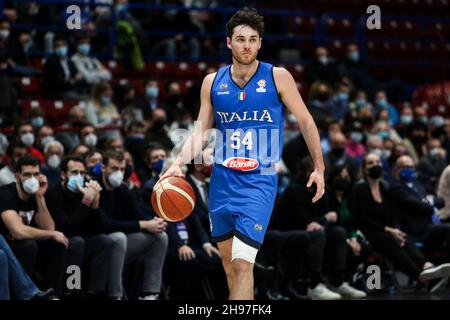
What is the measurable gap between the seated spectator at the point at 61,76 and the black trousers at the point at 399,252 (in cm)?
503

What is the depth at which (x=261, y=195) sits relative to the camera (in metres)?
7.25

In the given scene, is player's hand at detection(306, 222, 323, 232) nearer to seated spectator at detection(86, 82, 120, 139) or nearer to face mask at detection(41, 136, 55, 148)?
face mask at detection(41, 136, 55, 148)

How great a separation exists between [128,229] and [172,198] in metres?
3.07

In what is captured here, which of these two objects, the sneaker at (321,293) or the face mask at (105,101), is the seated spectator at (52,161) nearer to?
the face mask at (105,101)

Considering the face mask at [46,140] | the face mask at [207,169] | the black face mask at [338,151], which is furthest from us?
the black face mask at [338,151]

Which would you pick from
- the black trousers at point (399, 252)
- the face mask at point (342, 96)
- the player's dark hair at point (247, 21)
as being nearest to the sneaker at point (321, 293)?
the black trousers at point (399, 252)

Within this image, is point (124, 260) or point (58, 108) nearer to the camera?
point (124, 260)

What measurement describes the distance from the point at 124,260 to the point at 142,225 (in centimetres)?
40

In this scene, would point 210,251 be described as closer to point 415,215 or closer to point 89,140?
point 89,140

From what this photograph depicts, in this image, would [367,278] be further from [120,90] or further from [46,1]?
[46,1]

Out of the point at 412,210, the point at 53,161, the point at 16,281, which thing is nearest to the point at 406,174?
the point at 412,210

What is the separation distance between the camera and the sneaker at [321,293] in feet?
37.4

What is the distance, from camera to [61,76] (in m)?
14.4
